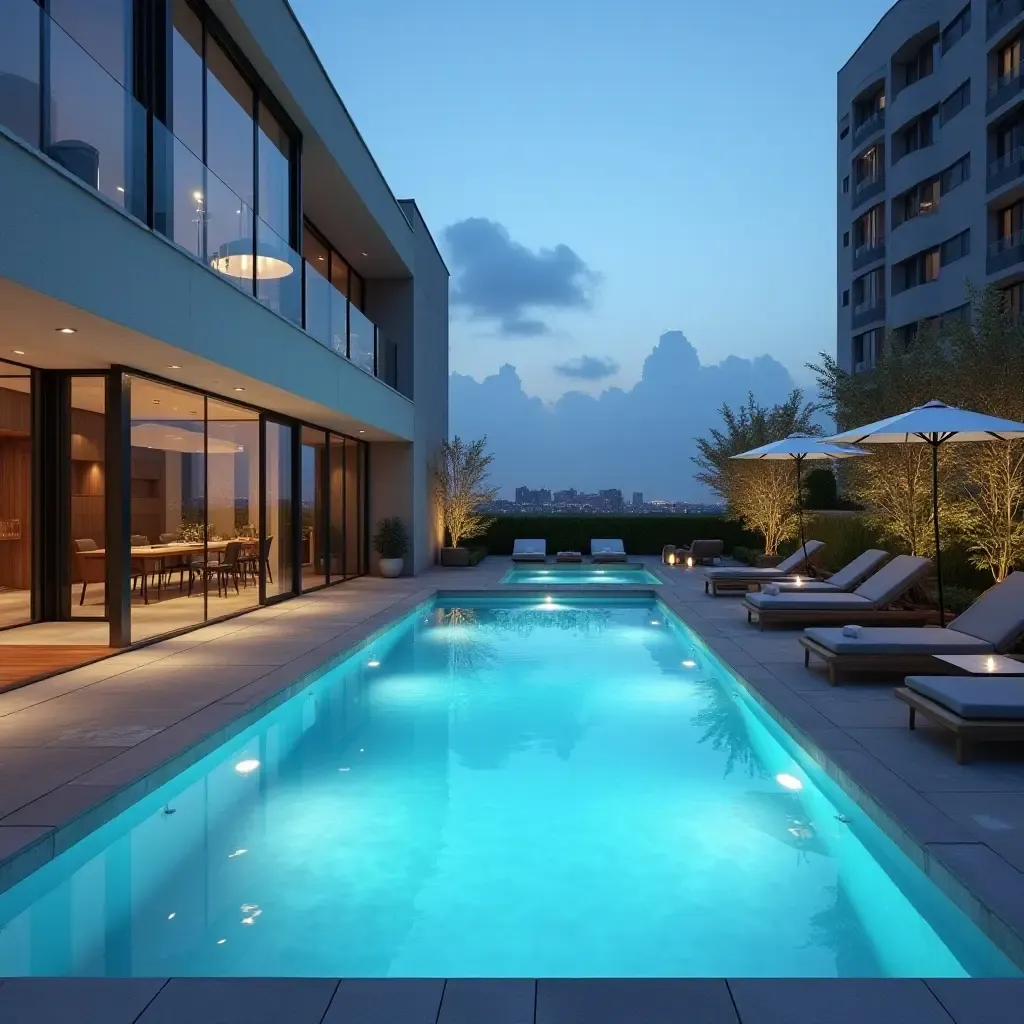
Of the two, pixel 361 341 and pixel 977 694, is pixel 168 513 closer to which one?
pixel 361 341

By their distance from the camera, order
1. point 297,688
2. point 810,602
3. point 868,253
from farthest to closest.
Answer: point 868,253, point 810,602, point 297,688

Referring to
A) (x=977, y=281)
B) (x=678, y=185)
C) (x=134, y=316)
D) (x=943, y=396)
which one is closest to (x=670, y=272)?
(x=678, y=185)

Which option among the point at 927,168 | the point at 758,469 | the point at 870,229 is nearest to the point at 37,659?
the point at 758,469

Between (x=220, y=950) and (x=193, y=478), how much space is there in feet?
25.6

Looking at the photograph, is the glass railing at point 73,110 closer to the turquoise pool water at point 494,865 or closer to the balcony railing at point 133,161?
the balcony railing at point 133,161

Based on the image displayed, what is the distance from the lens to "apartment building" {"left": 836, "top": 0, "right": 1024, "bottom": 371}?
26016 millimetres

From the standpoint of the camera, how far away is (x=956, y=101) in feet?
94.5

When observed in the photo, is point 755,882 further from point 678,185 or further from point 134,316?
point 678,185

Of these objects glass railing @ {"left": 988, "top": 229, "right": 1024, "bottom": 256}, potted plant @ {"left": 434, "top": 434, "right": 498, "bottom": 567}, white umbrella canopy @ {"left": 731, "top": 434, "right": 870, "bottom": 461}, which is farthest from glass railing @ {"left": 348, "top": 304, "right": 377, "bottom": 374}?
glass railing @ {"left": 988, "top": 229, "right": 1024, "bottom": 256}

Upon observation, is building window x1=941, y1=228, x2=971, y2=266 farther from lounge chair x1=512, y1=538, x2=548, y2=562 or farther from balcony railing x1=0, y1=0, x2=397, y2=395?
balcony railing x1=0, y1=0, x2=397, y2=395

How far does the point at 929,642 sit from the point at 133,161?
7.75 m

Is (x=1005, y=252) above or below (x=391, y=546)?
above

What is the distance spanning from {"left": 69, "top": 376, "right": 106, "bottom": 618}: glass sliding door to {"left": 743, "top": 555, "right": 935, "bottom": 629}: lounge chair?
7829mm

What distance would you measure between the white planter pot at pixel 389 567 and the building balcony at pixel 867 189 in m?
26.8
